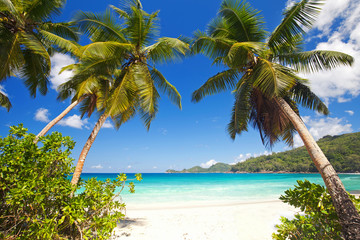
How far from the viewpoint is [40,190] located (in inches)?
104

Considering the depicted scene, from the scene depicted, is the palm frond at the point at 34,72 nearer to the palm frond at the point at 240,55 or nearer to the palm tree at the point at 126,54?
the palm tree at the point at 126,54

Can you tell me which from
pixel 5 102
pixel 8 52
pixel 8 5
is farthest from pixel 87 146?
pixel 5 102

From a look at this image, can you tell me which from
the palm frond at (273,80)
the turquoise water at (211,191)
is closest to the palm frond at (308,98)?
the palm frond at (273,80)

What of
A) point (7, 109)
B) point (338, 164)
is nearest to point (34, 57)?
point (7, 109)

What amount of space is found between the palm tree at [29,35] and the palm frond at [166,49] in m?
2.91

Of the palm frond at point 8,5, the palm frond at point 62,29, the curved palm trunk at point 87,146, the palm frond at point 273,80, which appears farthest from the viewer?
the palm frond at point 62,29

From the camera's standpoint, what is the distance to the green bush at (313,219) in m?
2.83

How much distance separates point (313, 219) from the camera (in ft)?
9.74

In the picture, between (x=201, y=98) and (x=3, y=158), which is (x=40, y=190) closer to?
(x=3, y=158)

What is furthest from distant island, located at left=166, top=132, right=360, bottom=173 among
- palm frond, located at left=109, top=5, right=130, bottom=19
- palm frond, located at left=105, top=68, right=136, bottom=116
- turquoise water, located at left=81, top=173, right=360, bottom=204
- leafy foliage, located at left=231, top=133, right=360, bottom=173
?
palm frond, located at left=109, top=5, right=130, bottom=19

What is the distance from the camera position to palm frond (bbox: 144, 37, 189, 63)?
609cm

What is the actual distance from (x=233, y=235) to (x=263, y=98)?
4.28 meters

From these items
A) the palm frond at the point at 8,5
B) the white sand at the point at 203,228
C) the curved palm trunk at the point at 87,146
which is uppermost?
the palm frond at the point at 8,5

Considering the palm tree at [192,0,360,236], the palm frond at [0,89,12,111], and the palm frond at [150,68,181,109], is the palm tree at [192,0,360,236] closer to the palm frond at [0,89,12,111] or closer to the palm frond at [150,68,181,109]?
the palm frond at [150,68,181,109]
